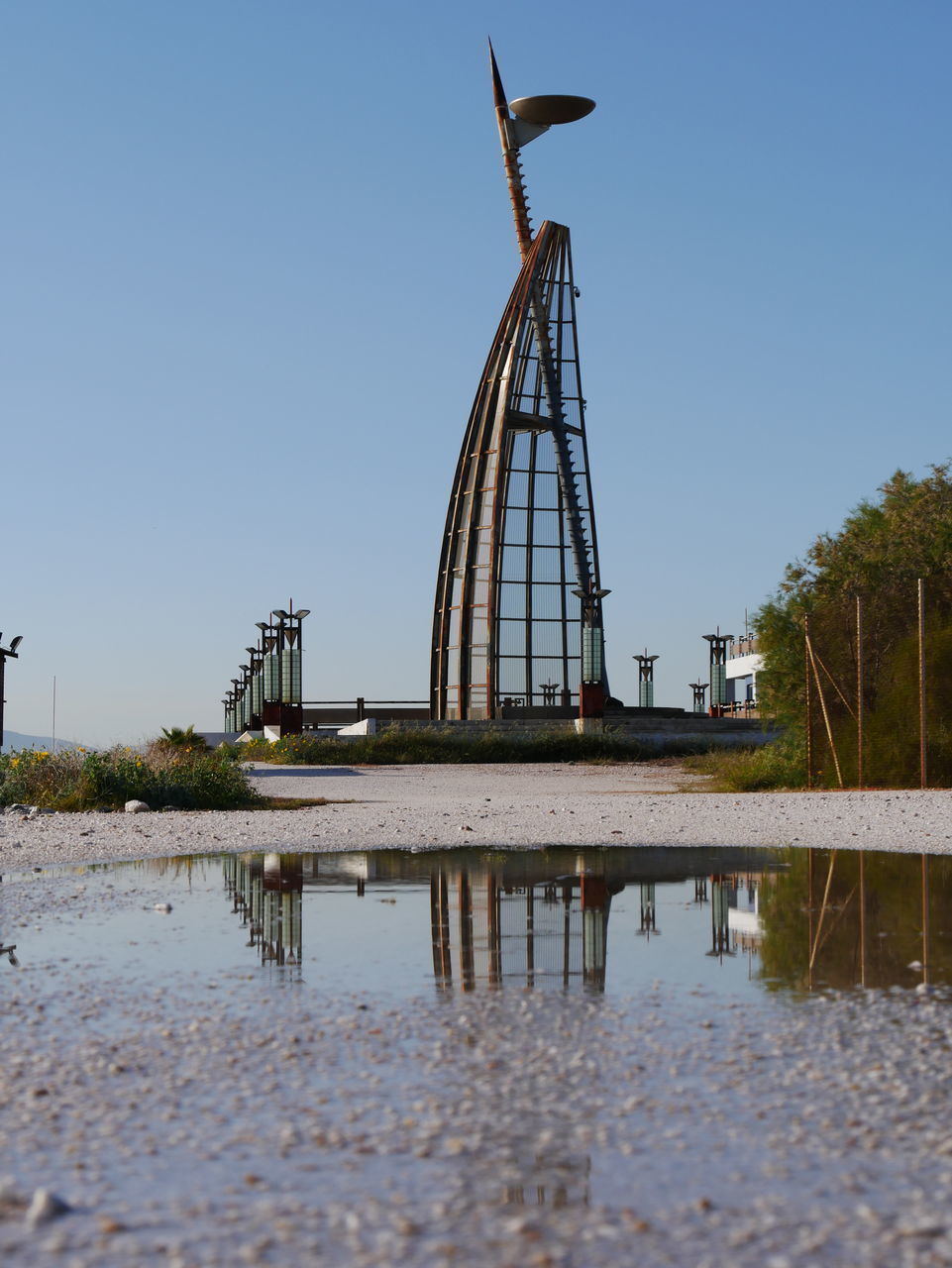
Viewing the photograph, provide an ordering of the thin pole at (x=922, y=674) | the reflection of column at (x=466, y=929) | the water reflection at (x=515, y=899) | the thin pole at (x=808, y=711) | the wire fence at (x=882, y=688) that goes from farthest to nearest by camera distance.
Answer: the thin pole at (x=808, y=711), the wire fence at (x=882, y=688), the thin pole at (x=922, y=674), the water reflection at (x=515, y=899), the reflection of column at (x=466, y=929)

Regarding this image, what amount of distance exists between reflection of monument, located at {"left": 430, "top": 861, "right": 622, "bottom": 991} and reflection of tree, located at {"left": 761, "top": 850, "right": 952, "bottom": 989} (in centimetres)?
87

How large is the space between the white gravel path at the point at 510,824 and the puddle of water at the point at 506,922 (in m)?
1.16

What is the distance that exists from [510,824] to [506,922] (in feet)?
21.4

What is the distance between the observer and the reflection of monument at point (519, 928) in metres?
5.77

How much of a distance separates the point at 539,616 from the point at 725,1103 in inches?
1817

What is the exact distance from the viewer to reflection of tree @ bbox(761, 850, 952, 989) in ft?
18.8

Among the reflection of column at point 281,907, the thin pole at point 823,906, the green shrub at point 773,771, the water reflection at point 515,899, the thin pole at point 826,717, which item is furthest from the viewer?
the green shrub at point 773,771

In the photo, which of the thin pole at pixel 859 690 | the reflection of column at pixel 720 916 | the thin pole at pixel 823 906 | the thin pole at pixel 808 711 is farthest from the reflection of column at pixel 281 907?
the thin pole at pixel 808 711

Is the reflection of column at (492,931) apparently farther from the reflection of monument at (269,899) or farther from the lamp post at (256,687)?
the lamp post at (256,687)

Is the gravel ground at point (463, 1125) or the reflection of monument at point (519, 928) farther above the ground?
the gravel ground at point (463, 1125)

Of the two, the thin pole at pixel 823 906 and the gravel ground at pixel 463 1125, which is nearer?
the gravel ground at pixel 463 1125

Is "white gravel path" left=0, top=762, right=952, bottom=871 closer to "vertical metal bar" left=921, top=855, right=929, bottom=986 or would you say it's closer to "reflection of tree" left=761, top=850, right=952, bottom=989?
"vertical metal bar" left=921, top=855, right=929, bottom=986

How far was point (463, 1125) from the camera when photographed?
11.8 feet

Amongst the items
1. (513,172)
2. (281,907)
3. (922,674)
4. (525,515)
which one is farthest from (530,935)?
(513,172)
